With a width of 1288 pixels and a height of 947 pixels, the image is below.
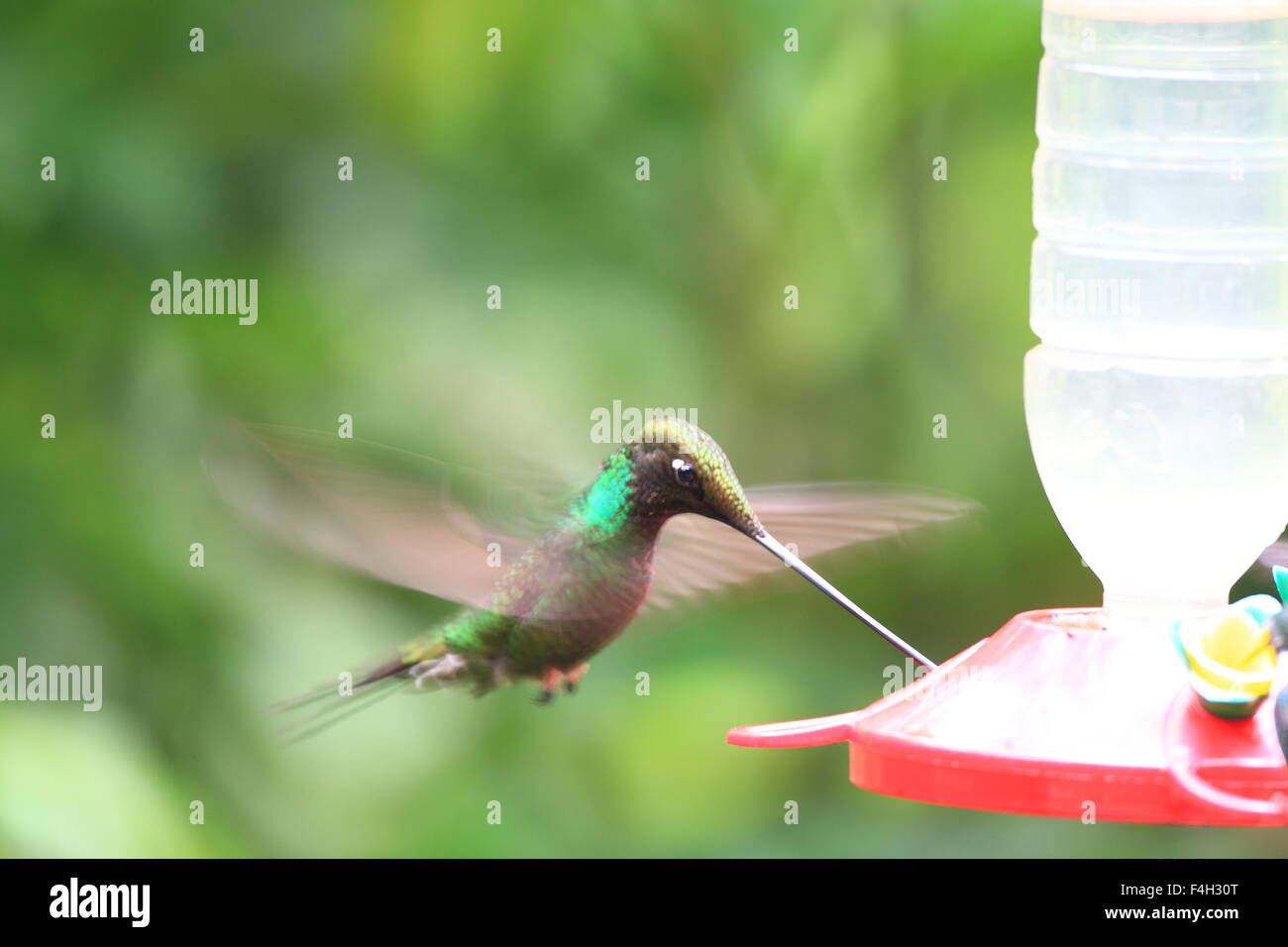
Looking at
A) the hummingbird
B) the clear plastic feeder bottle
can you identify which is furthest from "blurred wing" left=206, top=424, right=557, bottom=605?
the clear plastic feeder bottle

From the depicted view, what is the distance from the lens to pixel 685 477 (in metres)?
2.57

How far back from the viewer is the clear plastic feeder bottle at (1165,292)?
9.25 feet

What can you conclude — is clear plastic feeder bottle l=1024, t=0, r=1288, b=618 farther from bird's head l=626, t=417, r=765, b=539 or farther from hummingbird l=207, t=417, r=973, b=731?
bird's head l=626, t=417, r=765, b=539

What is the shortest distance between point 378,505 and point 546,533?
0.38m

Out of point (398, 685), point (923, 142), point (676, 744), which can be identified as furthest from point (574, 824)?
point (923, 142)

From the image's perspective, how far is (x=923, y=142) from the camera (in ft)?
14.4

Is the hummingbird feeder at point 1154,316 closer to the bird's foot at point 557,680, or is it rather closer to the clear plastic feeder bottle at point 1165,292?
the clear plastic feeder bottle at point 1165,292

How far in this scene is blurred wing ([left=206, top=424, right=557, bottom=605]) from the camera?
2475mm

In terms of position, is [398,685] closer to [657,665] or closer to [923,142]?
[657,665]

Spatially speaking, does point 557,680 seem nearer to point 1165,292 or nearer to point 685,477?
point 685,477

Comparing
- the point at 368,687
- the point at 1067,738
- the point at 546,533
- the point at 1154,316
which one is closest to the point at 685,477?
the point at 546,533

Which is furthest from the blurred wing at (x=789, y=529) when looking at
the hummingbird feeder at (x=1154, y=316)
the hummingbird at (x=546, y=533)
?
the hummingbird feeder at (x=1154, y=316)

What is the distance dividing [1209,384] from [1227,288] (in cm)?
17


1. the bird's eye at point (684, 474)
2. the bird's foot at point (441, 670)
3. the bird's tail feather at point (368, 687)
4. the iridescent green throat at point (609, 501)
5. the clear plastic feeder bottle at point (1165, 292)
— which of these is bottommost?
the bird's tail feather at point (368, 687)
